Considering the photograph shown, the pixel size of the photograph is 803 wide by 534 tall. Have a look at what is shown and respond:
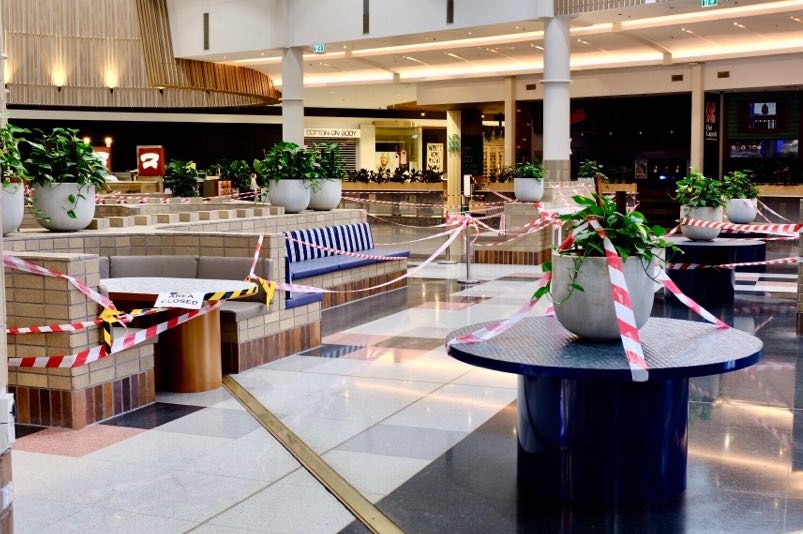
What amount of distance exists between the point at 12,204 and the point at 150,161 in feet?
62.3

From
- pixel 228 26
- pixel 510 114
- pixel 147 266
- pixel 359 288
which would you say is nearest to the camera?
pixel 147 266

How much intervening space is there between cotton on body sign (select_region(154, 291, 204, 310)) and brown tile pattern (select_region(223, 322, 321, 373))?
3.52 feet

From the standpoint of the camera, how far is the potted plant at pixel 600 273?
13.2 ft

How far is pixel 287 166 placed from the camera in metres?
11.1

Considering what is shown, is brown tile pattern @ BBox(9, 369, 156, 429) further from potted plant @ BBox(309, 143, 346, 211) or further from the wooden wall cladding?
the wooden wall cladding

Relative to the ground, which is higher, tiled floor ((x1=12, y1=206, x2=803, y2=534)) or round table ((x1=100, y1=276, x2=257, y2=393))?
round table ((x1=100, y1=276, x2=257, y2=393))

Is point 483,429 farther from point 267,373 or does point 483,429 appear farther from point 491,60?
point 491,60

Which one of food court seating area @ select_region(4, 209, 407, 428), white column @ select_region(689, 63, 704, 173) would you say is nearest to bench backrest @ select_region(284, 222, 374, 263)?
food court seating area @ select_region(4, 209, 407, 428)

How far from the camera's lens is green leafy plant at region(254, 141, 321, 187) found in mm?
11070

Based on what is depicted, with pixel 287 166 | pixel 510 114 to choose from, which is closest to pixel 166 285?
pixel 287 166

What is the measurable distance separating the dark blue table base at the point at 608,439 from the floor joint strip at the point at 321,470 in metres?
0.70

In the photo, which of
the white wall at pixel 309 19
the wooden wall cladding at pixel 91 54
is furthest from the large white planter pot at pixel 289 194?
the wooden wall cladding at pixel 91 54

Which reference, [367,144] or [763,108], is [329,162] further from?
[367,144]

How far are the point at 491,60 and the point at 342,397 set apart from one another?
21139 mm
